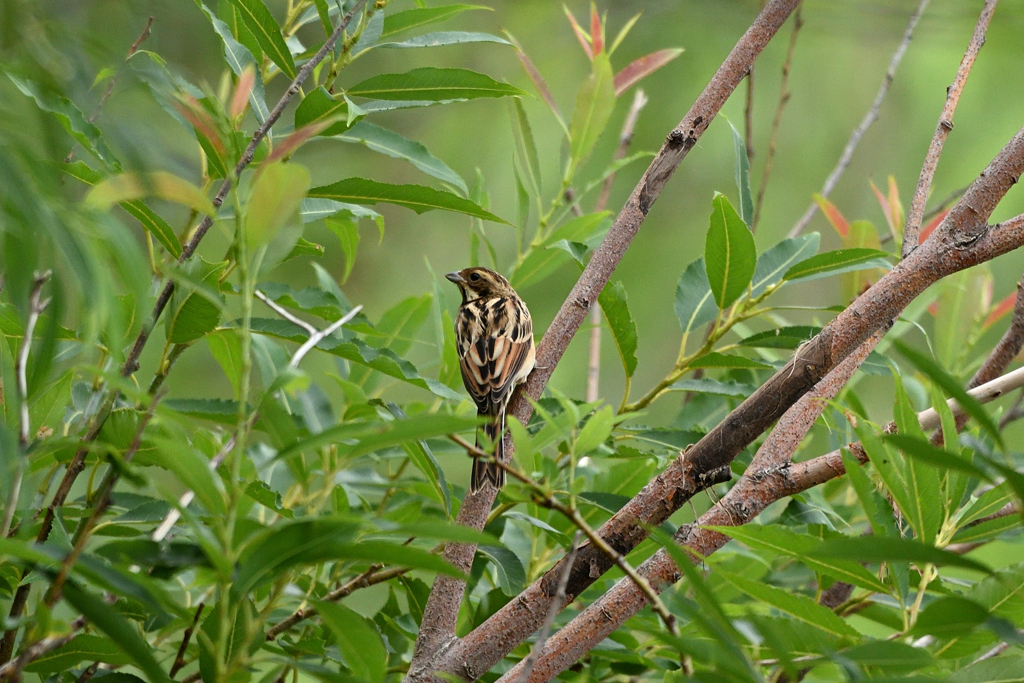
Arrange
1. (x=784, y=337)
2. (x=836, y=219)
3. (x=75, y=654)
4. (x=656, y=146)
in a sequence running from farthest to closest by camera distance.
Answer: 1. (x=656, y=146)
2. (x=836, y=219)
3. (x=784, y=337)
4. (x=75, y=654)

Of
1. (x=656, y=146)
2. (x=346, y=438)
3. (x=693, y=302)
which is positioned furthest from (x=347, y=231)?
(x=656, y=146)

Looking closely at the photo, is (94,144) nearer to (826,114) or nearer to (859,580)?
(859,580)

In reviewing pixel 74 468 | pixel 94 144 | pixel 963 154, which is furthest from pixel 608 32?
pixel 74 468

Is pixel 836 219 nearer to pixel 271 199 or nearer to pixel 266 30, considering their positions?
pixel 266 30

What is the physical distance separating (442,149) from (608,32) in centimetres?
121

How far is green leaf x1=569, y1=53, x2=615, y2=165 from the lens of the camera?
2023mm

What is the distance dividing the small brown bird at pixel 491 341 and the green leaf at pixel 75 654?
129 cm

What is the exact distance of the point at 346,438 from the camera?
939 millimetres

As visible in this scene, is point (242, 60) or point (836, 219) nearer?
point (242, 60)

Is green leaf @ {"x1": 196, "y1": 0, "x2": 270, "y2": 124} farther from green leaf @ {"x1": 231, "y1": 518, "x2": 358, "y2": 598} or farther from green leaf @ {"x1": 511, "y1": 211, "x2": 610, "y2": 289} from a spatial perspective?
green leaf @ {"x1": 231, "y1": 518, "x2": 358, "y2": 598}

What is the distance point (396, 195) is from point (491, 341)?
155 centimetres

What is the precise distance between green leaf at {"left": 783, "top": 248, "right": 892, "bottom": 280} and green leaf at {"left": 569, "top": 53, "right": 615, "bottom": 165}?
0.57 metres

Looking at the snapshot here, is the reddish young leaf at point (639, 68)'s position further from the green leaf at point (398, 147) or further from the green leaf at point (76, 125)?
the green leaf at point (76, 125)

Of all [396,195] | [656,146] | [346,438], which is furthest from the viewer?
[656,146]
